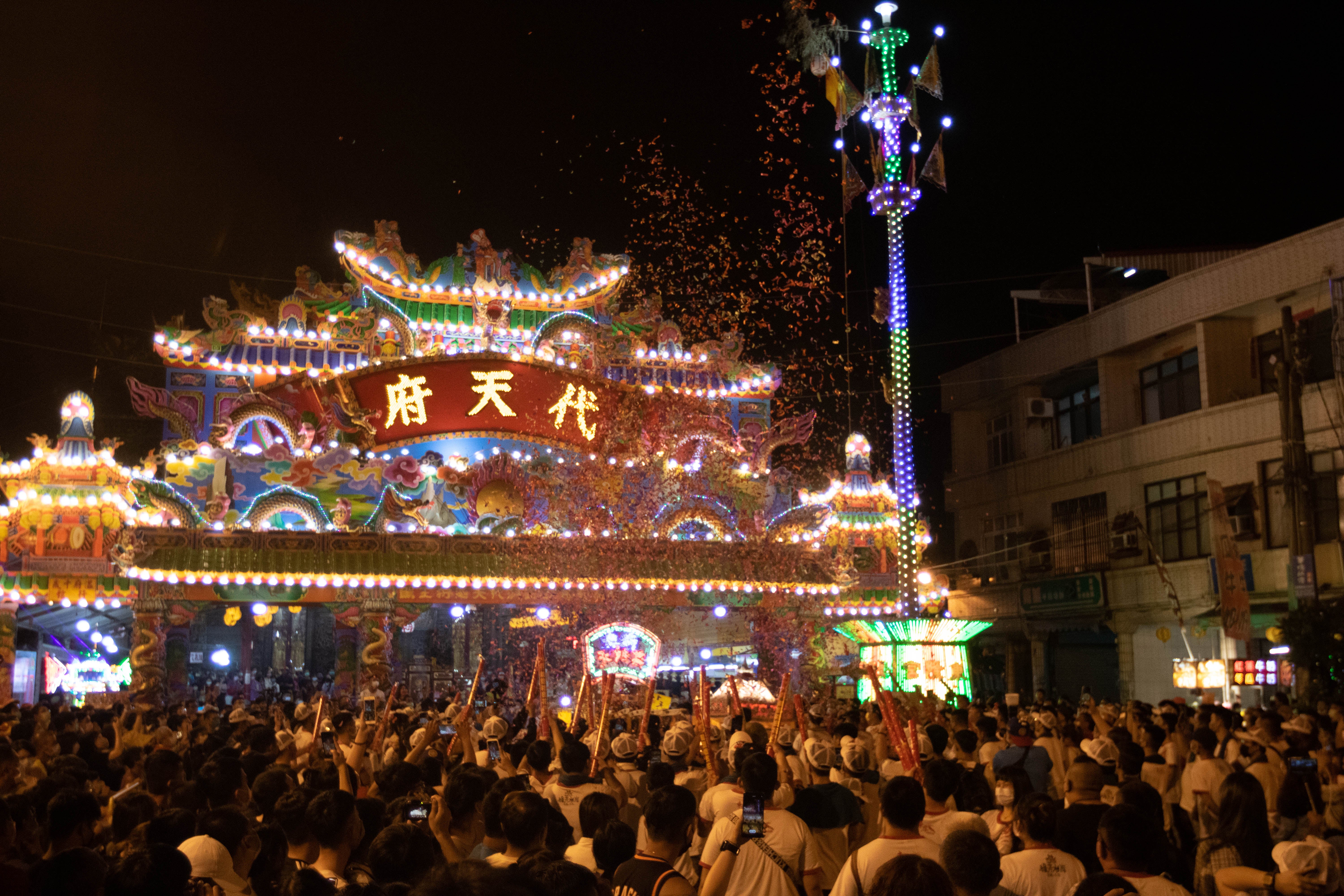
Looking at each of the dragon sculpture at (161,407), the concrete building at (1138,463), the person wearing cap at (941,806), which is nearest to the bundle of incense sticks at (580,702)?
the person wearing cap at (941,806)

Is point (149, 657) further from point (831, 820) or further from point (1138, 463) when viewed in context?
point (1138, 463)

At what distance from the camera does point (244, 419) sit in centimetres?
2453

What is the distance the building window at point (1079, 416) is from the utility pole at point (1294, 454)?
9076mm

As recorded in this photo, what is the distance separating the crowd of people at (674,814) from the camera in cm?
468

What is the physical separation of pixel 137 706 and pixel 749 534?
12.7 m

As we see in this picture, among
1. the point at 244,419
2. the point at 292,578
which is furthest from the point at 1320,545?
the point at 244,419

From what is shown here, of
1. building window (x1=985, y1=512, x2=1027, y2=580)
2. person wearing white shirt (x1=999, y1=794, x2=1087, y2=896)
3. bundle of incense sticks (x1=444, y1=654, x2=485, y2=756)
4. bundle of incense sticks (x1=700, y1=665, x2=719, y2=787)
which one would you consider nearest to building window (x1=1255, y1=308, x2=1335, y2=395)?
building window (x1=985, y1=512, x2=1027, y2=580)

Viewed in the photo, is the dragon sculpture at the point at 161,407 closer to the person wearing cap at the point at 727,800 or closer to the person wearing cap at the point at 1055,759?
the person wearing cap at the point at 1055,759

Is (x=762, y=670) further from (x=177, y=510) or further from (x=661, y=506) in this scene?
(x=177, y=510)

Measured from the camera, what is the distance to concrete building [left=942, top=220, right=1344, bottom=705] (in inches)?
1002

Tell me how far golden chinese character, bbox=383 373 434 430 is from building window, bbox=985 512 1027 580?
1717 centimetres

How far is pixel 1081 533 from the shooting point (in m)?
31.9

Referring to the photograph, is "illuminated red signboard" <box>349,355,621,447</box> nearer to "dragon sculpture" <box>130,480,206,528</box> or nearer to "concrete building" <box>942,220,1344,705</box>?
"dragon sculpture" <box>130,480,206,528</box>

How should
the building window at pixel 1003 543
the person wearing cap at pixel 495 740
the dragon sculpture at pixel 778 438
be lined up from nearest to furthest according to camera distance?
the person wearing cap at pixel 495 740, the dragon sculpture at pixel 778 438, the building window at pixel 1003 543
